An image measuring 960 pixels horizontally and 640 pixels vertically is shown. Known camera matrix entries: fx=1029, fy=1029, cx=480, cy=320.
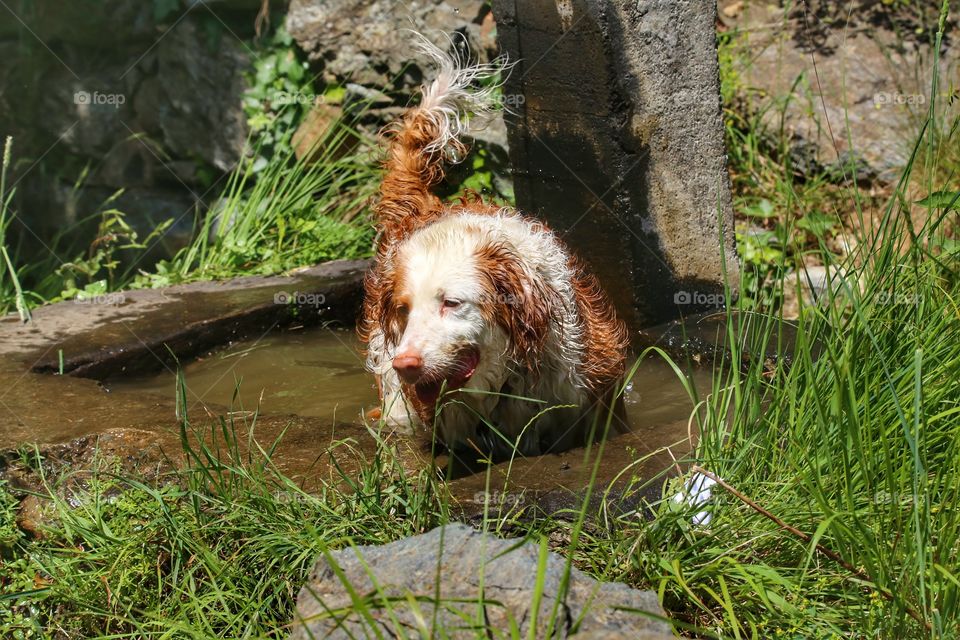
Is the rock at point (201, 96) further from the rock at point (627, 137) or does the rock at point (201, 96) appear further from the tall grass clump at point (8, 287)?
the rock at point (627, 137)

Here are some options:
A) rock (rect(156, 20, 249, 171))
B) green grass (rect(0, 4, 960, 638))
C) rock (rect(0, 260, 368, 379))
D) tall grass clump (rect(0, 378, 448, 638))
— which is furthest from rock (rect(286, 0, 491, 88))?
tall grass clump (rect(0, 378, 448, 638))

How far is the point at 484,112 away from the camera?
4586 mm

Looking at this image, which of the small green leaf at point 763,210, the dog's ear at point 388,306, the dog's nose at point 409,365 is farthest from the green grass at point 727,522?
the small green leaf at point 763,210

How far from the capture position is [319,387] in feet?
15.4

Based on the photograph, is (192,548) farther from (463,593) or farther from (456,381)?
(456,381)

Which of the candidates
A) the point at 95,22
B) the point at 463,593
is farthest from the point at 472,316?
the point at 95,22

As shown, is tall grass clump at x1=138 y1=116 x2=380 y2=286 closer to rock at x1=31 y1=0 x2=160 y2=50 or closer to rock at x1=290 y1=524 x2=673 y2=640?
rock at x1=31 y1=0 x2=160 y2=50

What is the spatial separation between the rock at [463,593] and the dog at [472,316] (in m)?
Result: 0.86

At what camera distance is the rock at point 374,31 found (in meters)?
6.87

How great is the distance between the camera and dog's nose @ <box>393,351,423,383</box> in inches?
120

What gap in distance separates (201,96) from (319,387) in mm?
4351

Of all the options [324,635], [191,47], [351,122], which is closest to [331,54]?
[351,122]

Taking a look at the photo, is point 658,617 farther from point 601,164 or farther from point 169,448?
point 601,164

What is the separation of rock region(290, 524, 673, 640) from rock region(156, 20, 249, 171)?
6244mm
